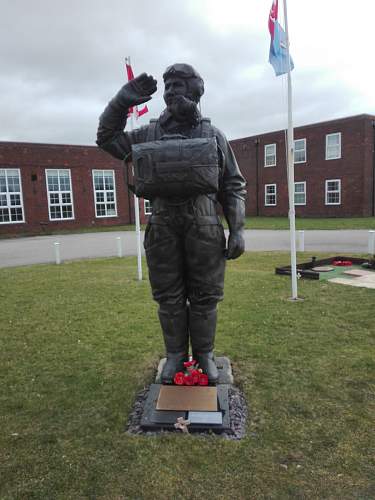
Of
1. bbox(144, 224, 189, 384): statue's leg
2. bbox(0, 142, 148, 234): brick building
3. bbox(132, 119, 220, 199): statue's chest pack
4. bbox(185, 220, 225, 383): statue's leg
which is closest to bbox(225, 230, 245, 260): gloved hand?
bbox(185, 220, 225, 383): statue's leg

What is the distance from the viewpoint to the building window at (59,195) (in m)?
25.8

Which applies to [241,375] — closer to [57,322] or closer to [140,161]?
[140,161]

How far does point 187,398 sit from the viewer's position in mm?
2889

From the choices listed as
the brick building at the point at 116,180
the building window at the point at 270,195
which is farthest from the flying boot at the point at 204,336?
the building window at the point at 270,195

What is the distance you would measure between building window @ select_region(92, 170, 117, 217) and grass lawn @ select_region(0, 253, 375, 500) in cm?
2218

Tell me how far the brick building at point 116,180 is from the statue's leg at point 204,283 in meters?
23.2

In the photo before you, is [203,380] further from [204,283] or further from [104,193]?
[104,193]

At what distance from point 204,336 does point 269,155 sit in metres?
29.4

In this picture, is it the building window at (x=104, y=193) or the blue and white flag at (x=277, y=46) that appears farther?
the building window at (x=104, y=193)

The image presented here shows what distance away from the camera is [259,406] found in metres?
3.08

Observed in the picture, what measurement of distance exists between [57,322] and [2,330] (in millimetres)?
708

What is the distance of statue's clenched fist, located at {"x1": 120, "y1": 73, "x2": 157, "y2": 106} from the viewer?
274 centimetres

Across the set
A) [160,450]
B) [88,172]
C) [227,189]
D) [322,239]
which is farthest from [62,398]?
[88,172]

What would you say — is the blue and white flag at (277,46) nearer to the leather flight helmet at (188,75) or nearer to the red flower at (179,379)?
the leather flight helmet at (188,75)
